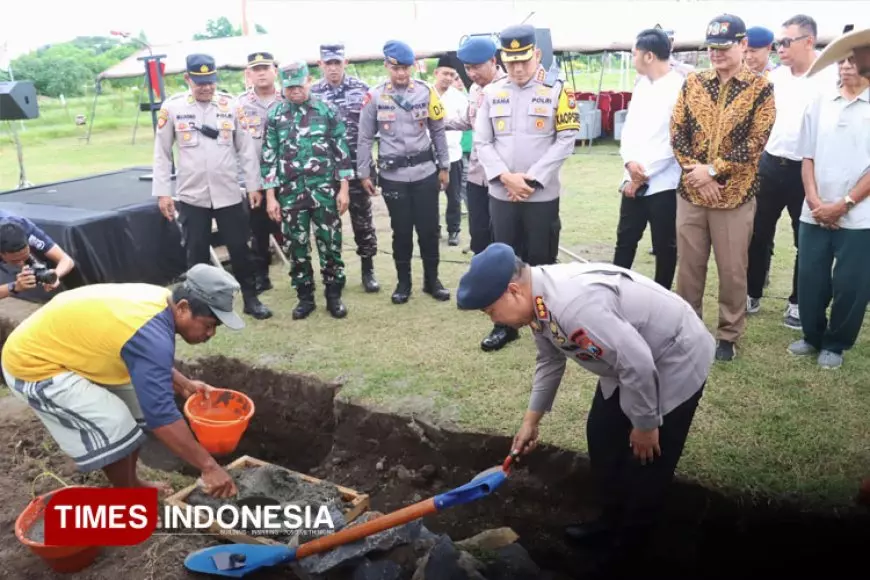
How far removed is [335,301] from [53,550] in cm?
295

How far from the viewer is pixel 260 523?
3293mm

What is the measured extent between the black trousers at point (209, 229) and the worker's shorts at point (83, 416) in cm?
246

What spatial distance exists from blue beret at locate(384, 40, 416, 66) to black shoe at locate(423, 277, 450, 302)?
1771 millimetres

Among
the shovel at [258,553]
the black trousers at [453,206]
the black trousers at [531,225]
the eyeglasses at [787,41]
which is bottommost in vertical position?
the shovel at [258,553]

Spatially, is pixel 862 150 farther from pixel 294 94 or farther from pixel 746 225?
pixel 294 94

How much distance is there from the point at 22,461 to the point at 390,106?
3.47 metres

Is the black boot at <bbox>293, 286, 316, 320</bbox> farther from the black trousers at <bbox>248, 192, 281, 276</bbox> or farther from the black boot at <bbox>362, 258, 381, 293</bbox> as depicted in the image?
the black trousers at <bbox>248, 192, 281, 276</bbox>

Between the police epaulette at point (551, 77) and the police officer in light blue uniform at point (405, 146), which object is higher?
the police epaulette at point (551, 77)

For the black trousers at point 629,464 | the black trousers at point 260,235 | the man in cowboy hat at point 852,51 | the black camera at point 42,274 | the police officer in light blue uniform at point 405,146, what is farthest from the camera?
the black trousers at point 260,235

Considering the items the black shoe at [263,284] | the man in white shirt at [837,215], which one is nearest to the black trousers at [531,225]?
the man in white shirt at [837,215]

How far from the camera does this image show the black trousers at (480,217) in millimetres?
5555

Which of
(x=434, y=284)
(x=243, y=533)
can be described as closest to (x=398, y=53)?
(x=434, y=284)

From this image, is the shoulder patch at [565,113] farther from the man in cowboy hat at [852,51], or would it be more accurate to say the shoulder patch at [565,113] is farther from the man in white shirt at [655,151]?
the man in cowboy hat at [852,51]

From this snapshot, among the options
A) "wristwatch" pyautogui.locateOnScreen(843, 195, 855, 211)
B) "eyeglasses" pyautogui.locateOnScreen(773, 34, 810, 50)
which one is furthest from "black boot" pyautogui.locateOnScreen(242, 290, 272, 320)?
"eyeglasses" pyautogui.locateOnScreen(773, 34, 810, 50)
